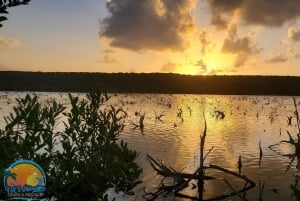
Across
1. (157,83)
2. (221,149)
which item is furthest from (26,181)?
(157,83)

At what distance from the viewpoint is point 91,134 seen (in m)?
6.17

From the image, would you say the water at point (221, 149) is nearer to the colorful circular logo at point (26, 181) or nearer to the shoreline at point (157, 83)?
the colorful circular logo at point (26, 181)

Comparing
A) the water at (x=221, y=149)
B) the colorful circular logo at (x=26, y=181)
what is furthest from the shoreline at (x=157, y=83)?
the colorful circular logo at (x=26, y=181)

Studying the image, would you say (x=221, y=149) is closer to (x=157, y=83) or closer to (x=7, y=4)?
(x=7, y=4)

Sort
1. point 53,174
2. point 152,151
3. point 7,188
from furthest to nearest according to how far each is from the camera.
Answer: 1. point 152,151
2. point 53,174
3. point 7,188

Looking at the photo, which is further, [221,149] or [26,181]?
[221,149]

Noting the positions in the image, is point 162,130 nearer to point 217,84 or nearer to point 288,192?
point 288,192

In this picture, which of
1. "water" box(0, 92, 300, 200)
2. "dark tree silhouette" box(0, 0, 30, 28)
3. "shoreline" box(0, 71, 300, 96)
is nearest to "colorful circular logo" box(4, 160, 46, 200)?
"dark tree silhouette" box(0, 0, 30, 28)

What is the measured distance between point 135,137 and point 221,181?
12.7 m

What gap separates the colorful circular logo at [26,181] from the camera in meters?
3.75

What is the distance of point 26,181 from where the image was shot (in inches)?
160

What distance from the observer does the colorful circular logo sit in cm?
375

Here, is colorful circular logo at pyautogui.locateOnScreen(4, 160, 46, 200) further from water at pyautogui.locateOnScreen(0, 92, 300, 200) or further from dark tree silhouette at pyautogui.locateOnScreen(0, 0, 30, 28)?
water at pyautogui.locateOnScreen(0, 92, 300, 200)

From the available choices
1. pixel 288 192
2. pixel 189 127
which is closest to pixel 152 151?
pixel 288 192
